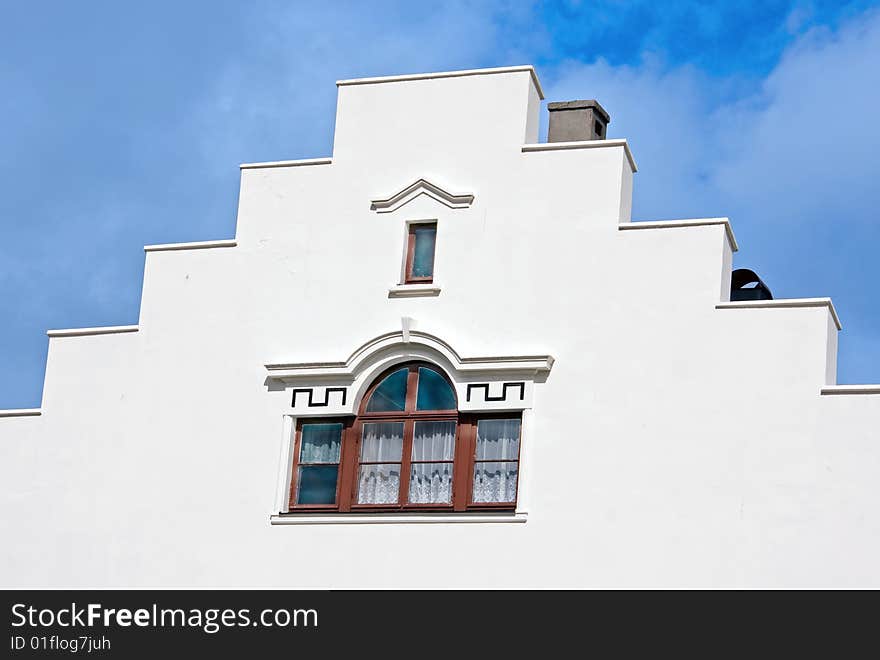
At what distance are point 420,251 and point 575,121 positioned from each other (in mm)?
2634

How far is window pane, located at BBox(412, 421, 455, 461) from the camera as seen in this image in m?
21.3

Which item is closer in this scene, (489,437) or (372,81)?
(489,437)

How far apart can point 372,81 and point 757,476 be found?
7.27m

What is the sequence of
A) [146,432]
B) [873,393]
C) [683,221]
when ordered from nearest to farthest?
[873,393]
[683,221]
[146,432]

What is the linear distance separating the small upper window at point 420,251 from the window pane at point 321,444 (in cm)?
206

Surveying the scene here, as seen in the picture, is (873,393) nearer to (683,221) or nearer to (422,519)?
(683,221)

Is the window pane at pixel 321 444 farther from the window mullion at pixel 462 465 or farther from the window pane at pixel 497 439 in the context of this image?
the window pane at pixel 497 439

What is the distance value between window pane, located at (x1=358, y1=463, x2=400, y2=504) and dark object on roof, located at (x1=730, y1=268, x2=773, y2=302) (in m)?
5.19

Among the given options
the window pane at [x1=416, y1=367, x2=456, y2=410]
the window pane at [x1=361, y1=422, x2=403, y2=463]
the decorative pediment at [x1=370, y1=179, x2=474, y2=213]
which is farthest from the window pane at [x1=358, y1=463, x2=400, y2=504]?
the decorative pediment at [x1=370, y1=179, x2=474, y2=213]

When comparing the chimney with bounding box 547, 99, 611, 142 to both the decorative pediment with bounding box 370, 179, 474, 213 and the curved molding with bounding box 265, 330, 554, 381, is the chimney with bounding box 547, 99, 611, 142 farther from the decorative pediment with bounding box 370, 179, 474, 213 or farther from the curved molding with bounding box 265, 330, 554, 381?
the curved molding with bounding box 265, 330, 554, 381

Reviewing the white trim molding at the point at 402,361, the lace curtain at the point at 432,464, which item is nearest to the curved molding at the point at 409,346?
the white trim molding at the point at 402,361

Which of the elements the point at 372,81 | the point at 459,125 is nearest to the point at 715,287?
the point at 459,125

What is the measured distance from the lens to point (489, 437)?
21.1 meters

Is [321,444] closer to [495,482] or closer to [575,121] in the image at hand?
[495,482]
